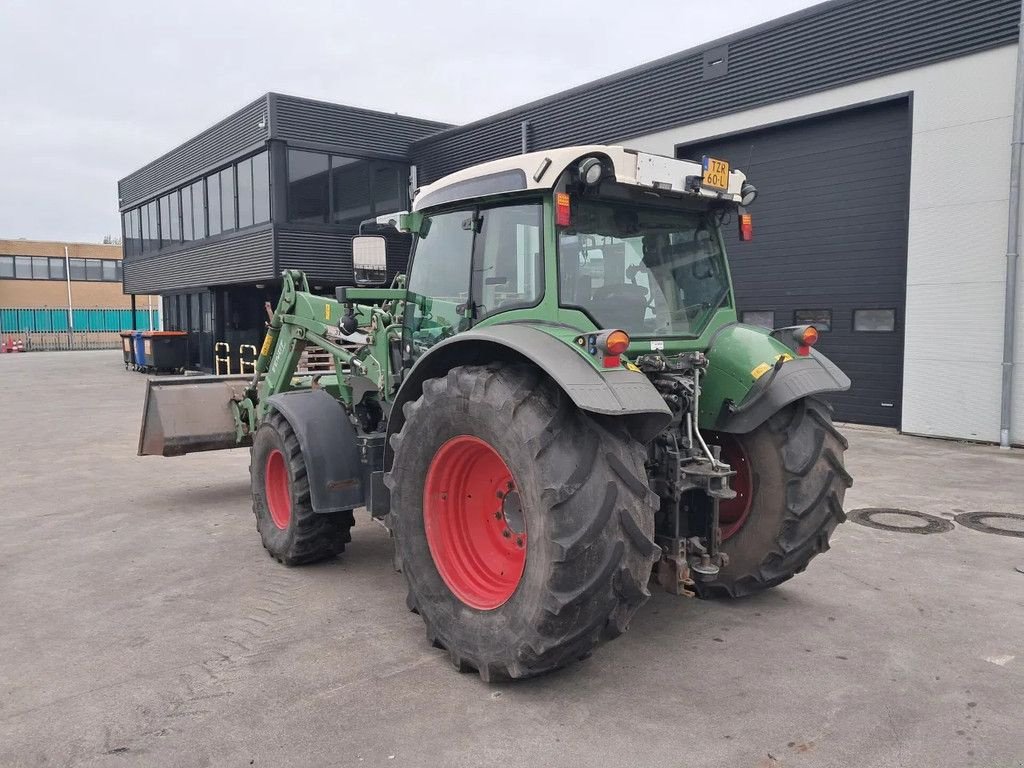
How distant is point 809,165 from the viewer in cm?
1134

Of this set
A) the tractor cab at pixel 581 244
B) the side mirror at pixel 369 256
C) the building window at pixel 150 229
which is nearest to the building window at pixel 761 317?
the tractor cab at pixel 581 244

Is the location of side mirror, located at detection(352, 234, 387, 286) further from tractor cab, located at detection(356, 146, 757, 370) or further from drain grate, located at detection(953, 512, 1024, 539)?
drain grate, located at detection(953, 512, 1024, 539)

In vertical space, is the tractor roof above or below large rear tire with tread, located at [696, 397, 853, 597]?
above

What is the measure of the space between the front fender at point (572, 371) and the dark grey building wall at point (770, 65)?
9096 mm

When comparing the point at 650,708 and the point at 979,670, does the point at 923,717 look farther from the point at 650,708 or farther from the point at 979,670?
the point at 650,708

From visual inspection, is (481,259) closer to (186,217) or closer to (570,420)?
(570,420)

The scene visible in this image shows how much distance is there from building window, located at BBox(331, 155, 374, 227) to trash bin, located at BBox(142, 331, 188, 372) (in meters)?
8.06

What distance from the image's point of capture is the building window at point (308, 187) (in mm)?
17594

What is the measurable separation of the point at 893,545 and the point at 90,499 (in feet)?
23.2

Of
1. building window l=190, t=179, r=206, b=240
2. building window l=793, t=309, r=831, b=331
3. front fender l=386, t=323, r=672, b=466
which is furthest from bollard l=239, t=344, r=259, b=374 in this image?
front fender l=386, t=323, r=672, b=466

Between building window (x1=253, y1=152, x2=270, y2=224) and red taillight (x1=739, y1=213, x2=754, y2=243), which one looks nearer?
red taillight (x1=739, y1=213, x2=754, y2=243)

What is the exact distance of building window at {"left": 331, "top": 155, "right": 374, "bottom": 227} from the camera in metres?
18.2

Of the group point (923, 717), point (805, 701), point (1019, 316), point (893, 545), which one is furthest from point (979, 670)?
point (1019, 316)

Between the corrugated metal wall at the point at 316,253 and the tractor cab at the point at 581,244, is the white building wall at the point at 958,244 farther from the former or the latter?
the corrugated metal wall at the point at 316,253
